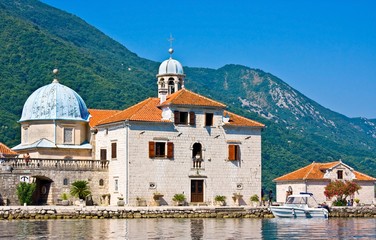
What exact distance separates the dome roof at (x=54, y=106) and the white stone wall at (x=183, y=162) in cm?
259

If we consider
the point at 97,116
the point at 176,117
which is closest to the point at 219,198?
the point at 176,117

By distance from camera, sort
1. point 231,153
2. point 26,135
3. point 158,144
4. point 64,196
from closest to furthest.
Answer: point 64,196, point 158,144, point 231,153, point 26,135

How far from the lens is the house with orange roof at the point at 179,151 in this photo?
59594 mm

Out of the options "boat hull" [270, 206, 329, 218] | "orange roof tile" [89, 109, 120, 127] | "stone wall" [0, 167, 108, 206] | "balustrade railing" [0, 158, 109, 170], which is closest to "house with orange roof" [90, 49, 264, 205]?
"stone wall" [0, 167, 108, 206]

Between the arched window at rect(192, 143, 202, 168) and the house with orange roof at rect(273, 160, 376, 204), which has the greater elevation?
the arched window at rect(192, 143, 202, 168)

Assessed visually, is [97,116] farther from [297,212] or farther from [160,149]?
[297,212]

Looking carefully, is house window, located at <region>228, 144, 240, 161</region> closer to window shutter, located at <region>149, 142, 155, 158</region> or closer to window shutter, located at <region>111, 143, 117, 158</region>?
window shutter, located at <region>149, 142, 155, 158</region>

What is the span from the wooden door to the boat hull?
20.4ft

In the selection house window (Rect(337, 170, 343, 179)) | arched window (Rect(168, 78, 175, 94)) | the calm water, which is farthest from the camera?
house window (Rect(337, 170, 343, 179))

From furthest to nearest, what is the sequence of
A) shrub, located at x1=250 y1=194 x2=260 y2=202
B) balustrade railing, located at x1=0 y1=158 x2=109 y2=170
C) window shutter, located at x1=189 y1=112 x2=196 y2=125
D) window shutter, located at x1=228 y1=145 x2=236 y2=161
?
shrub, located at x1=250 y1=194 x2=260 y2=202 < window shutter, located at x1=228 y1=145 x2=236 y2=161 < window shutter, located at x1=189 y1=112 x2=196 y2=125 < balustrade railing, located at x1=0 y1=158 x2=109 y2=170

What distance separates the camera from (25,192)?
57.2 metres

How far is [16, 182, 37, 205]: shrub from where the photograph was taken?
57219 mm

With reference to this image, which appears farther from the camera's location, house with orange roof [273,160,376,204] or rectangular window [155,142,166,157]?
house with orange roof [273,160,376,204]

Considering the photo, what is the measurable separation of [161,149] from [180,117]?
8.32ft
